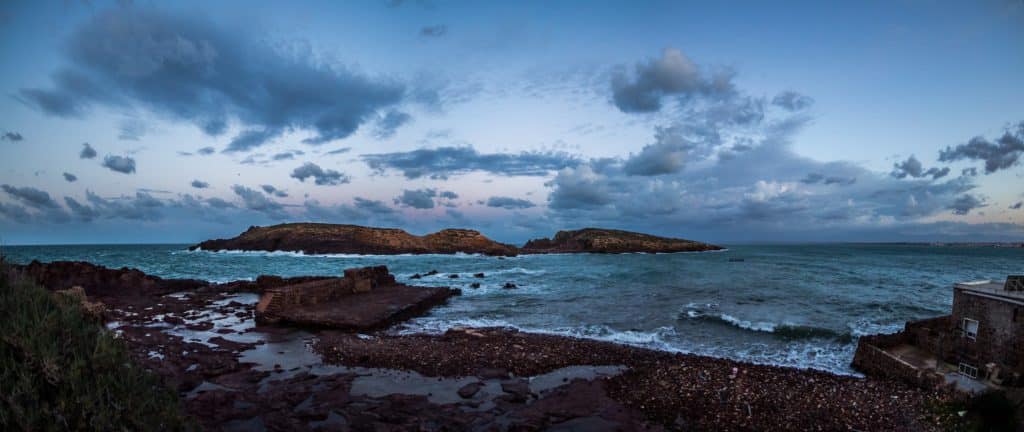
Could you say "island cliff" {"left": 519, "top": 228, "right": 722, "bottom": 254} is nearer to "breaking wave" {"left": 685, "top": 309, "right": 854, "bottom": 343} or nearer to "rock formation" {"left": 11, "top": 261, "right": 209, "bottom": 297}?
"rock formation" {"left": 11, "top": 261, "right": 209, "bottom": 297}

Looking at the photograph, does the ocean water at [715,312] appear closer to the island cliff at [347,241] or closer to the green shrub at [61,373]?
the green shrub at [61,373]

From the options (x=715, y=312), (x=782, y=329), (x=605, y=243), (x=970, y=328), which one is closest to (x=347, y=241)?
(x=605, y=243)

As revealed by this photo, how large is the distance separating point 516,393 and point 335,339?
9787mm

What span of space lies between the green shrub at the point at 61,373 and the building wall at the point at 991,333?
19.7m

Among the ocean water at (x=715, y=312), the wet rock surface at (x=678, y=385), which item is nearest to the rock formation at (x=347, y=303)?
the ocean water at (x=715, y=312)

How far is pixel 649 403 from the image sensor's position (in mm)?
11914

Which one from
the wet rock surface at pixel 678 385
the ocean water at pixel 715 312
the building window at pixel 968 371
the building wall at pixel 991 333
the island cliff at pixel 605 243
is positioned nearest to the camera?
the wet rock surface at pixel 678 385

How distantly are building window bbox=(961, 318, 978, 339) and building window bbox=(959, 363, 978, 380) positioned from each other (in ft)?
3.22

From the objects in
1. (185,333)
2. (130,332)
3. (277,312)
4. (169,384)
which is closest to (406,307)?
(277,312)

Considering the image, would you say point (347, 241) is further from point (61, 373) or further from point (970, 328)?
point (61, 373)

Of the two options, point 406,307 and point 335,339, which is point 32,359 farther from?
point 406,307

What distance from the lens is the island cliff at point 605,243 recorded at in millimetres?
137750

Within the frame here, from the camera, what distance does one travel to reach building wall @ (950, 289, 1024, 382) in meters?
12.6

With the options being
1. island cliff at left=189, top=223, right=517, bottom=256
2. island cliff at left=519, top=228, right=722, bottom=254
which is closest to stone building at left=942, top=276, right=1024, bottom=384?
island cliff at left=189, top=223, right=517, bottom=256
